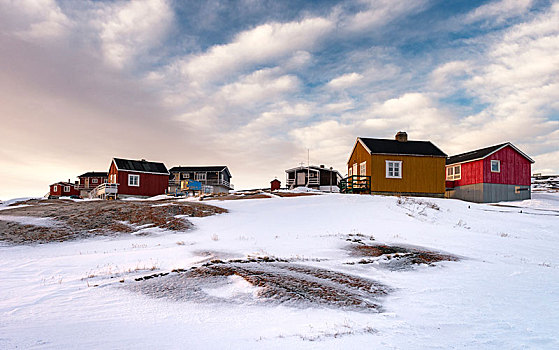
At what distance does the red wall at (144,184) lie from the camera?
46.7m

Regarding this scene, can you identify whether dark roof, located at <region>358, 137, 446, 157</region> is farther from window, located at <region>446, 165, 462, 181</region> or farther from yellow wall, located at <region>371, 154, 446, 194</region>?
window, located at <region>446, 165, 462, 181</region>

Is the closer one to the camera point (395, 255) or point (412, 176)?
point (395, 255)

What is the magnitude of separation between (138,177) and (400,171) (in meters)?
35.8

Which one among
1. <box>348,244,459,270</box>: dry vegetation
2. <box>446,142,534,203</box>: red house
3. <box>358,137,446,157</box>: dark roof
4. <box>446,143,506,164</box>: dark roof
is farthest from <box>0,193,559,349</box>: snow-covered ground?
<box>446,143,506,164</box>: dark roof

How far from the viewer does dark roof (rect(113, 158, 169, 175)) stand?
47.4m

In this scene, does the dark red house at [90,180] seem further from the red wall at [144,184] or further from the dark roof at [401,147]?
the dark roof at [401,147]

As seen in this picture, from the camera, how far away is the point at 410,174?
30.8 metres

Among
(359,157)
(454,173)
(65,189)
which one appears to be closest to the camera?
(359,157)

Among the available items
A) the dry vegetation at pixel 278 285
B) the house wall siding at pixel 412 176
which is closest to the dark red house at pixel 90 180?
the house wall siding at pixel 412 176

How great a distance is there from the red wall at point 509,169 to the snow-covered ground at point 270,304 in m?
24.9

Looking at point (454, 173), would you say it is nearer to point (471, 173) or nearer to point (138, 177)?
point (471, 173)

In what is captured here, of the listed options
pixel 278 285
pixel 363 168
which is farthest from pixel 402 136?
pixel 278 285

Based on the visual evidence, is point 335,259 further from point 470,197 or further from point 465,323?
point 470,197

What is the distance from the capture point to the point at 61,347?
390 cm
